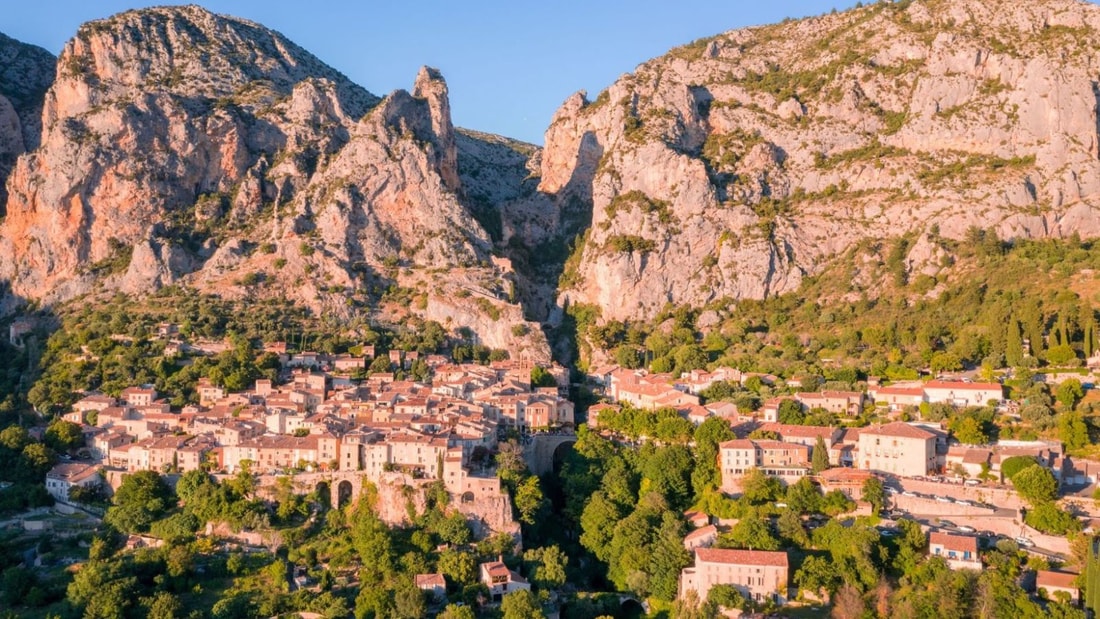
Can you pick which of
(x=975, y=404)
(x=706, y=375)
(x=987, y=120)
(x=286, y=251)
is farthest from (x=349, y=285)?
(x=987, y=120)

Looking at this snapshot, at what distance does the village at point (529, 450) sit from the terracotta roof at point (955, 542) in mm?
64

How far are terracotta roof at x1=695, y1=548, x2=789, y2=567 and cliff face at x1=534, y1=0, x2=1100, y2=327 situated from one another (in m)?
40.1

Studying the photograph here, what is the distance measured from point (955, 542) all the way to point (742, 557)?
8.76 metres

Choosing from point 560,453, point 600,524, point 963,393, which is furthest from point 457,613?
point 963,393

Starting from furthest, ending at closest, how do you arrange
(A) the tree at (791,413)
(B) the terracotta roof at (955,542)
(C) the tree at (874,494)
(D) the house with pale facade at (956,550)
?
(A) the tree at (791,413) → (C) the tree at (874,494) → (B) the terracotta roof at (955,542) → (D) the house with pale facade at (956,550)

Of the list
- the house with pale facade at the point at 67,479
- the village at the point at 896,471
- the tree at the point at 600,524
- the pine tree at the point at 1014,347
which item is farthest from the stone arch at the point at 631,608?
the pine tree at the point at 1014,347

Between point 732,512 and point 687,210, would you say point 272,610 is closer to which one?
point 732,512

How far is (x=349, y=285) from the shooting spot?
80.4 meters

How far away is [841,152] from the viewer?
3472 inches

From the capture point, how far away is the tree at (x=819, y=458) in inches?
1944

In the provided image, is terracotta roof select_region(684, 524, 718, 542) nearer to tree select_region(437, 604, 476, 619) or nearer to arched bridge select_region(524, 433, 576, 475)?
tree select_region(437, 604, 476, 619)

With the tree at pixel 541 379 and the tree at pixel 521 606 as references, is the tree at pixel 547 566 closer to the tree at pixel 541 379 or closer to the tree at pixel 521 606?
the tree at pixel 521 606

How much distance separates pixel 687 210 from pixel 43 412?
170ft

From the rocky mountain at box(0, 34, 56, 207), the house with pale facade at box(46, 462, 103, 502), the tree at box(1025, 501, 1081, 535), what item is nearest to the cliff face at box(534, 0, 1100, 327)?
the tree at box(1025, 501, 1081, 535)
